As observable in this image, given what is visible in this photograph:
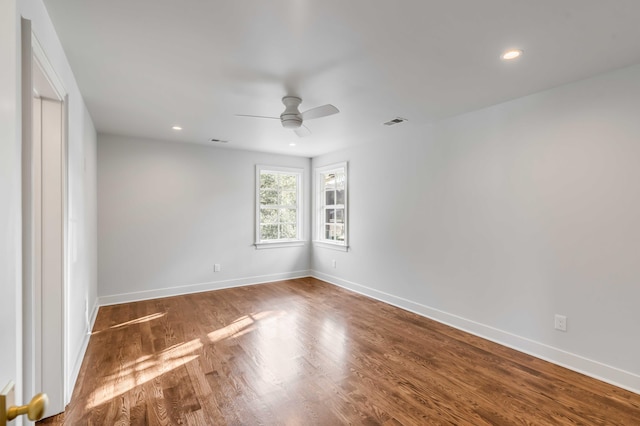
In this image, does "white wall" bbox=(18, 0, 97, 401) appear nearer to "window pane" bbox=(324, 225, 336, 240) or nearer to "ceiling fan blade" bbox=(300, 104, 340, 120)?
"ceiling fan blade" bbox=(300, 104, 340, 120)

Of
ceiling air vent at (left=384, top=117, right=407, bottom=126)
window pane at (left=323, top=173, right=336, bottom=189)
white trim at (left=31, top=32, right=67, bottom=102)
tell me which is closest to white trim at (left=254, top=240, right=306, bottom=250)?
window pane at (left=323, top=173, right=336, bottom=189)

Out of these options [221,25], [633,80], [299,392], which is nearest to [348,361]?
[299,392]

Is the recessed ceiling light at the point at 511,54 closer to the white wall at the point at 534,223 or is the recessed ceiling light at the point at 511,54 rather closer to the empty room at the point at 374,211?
the empty room at the point at 374,211

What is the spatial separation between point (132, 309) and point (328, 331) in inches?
106

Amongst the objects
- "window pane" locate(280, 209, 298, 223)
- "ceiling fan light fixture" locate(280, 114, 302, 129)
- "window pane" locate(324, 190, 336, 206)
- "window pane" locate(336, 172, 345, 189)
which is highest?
"ceiling fan light fixture" locate(280, 114, 302, 129)

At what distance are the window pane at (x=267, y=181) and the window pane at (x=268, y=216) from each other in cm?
45

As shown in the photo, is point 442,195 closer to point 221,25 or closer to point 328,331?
point 328,331

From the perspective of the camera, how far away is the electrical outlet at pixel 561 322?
273cm

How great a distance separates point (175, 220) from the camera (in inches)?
193

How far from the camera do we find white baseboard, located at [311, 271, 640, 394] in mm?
2418

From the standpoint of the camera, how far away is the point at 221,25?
6.13 ft

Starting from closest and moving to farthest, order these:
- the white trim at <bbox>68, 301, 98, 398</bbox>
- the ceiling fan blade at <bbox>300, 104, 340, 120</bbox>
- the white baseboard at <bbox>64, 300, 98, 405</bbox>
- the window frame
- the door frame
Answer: the door frame, the white baseboard at <bbox>64, 300, 98, 405</bbox>, the white trim at <bbox>68, 301, 98, 398</bbox>, the ceiling fan blade at <bbox>300, 104, 340, 120</bbox>, the window frame

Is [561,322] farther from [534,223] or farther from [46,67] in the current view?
[46,67]

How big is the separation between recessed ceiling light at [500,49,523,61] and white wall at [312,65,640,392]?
893 millimetres
